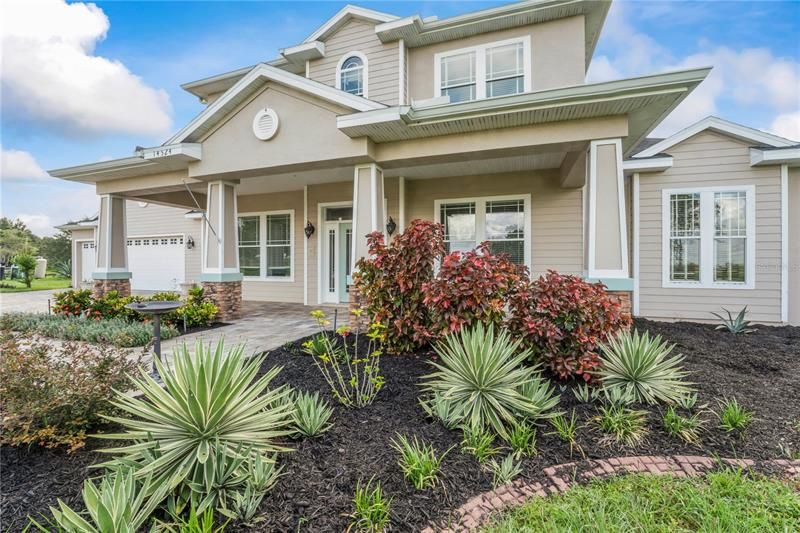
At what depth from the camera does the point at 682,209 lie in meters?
7.87

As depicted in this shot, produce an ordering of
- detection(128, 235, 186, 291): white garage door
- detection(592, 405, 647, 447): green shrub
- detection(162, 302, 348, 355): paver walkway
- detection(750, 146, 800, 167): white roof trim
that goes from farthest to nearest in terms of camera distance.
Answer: detection(128, 235, 186, 291): white garage door
detection(750, 146, 800, 167): white roof trim
detection(162, 302, 348, 355): paver walkway
detection(592, 405, 647, 447): green shrub

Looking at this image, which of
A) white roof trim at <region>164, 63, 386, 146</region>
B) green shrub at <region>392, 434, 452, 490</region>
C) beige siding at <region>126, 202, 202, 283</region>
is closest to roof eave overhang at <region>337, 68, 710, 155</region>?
white roof trim at <region>164, 63, 386, 146</region>

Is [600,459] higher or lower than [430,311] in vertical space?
lower

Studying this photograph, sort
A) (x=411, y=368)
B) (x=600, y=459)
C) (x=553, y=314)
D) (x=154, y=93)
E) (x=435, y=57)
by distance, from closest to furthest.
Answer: (x=600, y=459), (x=553, y=314), (x=411, y=368), (x=435, y=57), (x=154, y=93)

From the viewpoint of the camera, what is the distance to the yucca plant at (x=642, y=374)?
3453 mm

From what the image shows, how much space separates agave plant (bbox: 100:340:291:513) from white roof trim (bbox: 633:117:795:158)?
900 centimetres

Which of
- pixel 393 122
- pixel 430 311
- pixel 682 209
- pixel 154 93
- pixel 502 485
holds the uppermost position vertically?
pixel 154 93

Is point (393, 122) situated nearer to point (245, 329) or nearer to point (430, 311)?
point (430, 311)

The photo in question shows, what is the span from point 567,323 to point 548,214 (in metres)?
5.22

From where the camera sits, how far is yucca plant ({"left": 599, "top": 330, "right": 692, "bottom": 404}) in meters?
3.45

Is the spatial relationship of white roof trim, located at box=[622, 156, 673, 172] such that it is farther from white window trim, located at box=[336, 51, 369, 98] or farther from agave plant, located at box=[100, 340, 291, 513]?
agave plant, located at box=[100, 340, 291, 513]

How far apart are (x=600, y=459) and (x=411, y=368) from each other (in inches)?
86.1

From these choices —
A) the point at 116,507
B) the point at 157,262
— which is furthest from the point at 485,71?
the point at 157,262

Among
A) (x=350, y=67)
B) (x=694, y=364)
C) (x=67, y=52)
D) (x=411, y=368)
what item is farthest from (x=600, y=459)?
(x=67, y=52)
